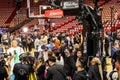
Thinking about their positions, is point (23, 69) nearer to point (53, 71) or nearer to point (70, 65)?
point (53, 71)

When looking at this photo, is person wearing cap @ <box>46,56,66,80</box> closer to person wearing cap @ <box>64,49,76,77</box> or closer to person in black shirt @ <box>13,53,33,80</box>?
person in black shirt @ <box>13,53,33,80</box>

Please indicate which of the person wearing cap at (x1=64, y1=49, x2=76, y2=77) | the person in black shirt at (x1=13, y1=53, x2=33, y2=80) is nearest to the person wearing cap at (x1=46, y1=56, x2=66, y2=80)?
the person in black shirt at (x1=13, y1=53, x2=33, y2=80)

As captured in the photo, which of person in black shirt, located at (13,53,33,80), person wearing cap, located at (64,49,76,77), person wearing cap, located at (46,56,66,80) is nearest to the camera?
person wearing cap, located at (46,56,66,80)

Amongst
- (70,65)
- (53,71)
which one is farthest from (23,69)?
(70,65)

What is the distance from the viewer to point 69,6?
10422 mm

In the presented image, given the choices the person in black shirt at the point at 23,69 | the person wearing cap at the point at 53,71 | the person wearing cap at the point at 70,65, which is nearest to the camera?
the person wearing cap at the point at 53,71

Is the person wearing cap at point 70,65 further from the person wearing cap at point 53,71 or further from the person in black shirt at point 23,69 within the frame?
the person wearing cap at point 53,71

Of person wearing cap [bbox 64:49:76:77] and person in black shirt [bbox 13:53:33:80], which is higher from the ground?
person in black shirt [bbox 13:53:33:80]

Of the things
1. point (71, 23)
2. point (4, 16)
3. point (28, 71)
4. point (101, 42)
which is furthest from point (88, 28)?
point (4, 16)

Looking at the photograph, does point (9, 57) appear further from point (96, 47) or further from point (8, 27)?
point (8, 27)

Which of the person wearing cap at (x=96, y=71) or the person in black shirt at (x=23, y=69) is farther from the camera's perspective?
the person in black shirt at (x=23, y=69)

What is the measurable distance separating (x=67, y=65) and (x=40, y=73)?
39.4 inches

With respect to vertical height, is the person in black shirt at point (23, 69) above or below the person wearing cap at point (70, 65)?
above

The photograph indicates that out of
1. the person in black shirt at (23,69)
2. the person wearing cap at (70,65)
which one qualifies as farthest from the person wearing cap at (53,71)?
the person wearing cap at (70,65)
